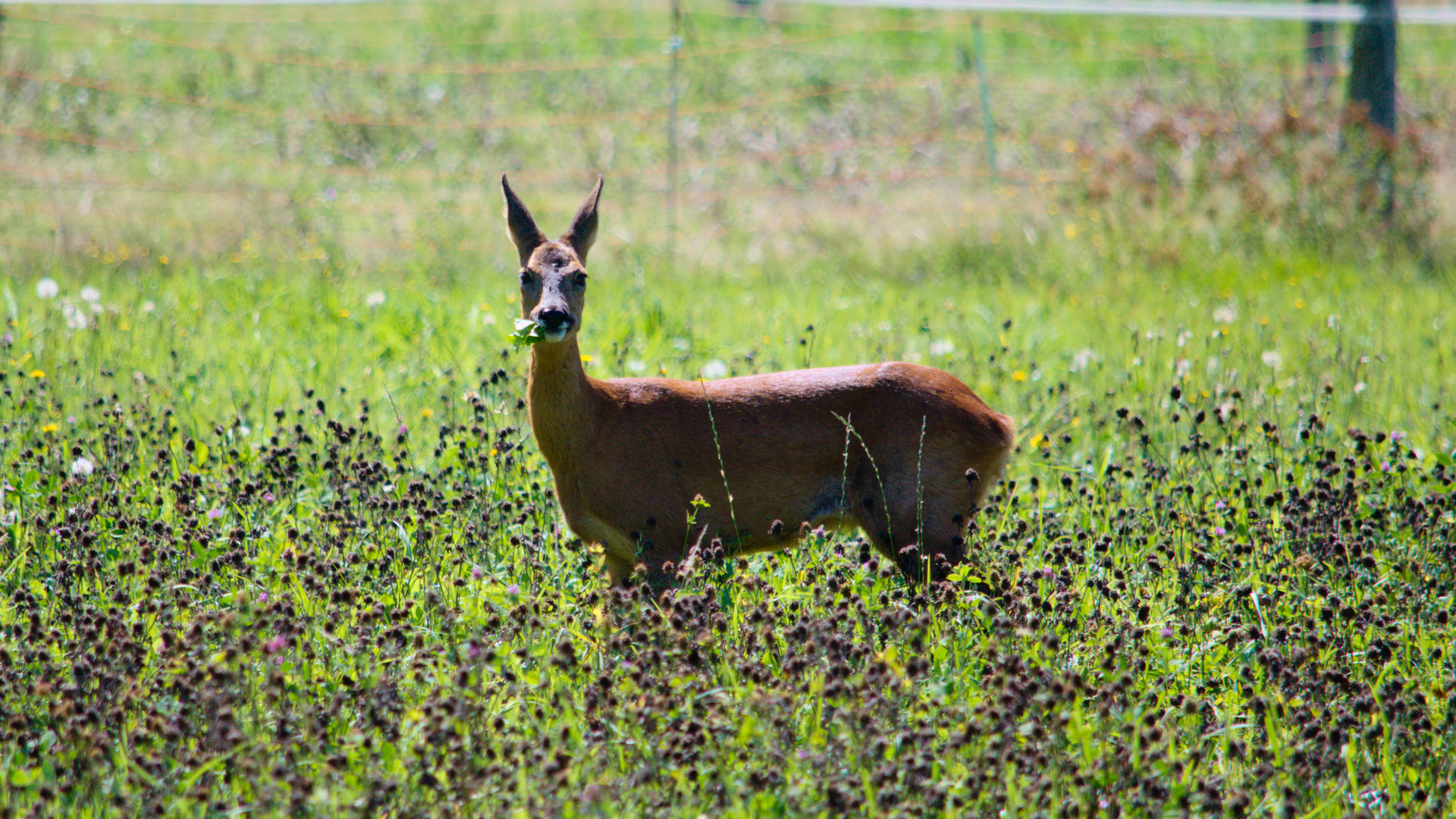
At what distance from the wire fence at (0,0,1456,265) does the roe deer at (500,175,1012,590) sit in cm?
515

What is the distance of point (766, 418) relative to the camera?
14.5 ft

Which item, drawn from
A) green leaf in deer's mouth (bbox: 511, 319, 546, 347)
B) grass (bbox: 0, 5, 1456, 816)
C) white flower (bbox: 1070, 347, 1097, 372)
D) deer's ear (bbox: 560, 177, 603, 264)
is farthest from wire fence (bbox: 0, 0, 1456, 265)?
green leaf in deer's mouth (bbox: 511, 319, 546, 347)

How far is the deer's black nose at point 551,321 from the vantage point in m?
4.00

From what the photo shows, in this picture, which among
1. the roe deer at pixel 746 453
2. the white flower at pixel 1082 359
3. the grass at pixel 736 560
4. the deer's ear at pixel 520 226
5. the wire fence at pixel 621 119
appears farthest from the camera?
the wire fence at pixel 621 119

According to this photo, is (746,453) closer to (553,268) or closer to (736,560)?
(736,560)

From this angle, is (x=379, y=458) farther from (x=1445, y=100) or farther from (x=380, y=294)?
(x=1445, y=100)

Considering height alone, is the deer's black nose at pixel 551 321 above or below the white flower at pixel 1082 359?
above

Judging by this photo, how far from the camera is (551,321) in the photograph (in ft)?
13.1

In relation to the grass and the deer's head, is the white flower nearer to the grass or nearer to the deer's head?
the grass

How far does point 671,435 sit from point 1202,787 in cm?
208

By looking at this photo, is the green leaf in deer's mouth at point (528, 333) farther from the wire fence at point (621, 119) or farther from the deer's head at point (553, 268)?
the wire fence at point (621, 119)

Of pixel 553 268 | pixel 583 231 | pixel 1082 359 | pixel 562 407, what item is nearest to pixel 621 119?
pixel 1082 359

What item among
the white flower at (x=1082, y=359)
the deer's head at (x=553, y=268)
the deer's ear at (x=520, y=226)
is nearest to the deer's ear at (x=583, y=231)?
the deer's head at (x=553, y=268)

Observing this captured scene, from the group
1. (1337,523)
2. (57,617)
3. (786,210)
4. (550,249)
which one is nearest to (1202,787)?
(1337,523)
